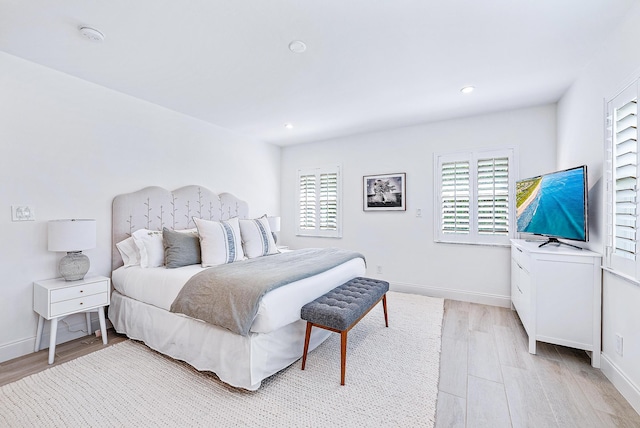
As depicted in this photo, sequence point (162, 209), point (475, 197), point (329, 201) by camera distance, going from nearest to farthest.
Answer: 1. point (162, 209)
2. point (475, 197)
3. point (329, 201)

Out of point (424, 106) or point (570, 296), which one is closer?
point (570, 296)

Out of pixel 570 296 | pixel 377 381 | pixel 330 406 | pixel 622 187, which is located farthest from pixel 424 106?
pixel 330 406

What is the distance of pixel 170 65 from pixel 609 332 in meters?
4.12

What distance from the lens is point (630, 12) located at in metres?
1.80

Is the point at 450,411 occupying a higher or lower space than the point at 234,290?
lower

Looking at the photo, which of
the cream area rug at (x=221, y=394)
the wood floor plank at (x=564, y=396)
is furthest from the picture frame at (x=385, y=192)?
the wood floor plank at (x=564, y=396)

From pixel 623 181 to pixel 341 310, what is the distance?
6.92 feet

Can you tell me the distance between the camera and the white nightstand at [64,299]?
2252mm

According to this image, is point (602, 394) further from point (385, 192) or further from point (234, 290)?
point (385, 192)

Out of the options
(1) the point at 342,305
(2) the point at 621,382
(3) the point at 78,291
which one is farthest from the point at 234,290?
(2) the point at 621,382

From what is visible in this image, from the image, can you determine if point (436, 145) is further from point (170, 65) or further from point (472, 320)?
point (170, 65)

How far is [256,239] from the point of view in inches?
133

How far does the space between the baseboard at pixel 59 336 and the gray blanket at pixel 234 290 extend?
128 cm

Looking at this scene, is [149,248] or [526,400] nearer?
[526,400]
